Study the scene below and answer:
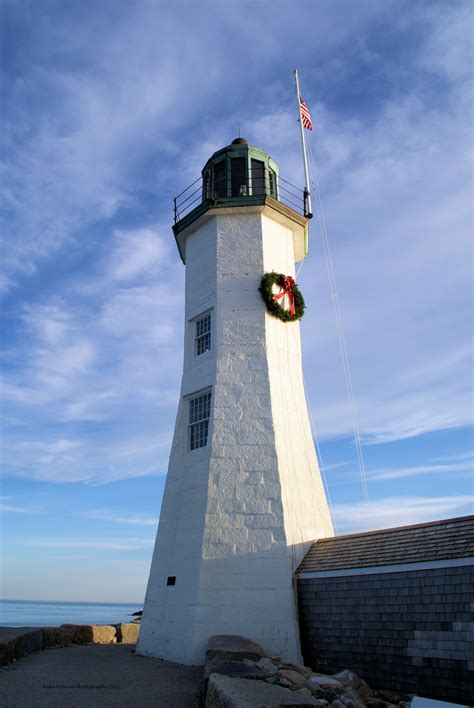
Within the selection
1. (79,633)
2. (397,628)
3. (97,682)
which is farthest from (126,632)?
(397,628)

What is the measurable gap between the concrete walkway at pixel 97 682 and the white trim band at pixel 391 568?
117 inches

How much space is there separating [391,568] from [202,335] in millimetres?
7762

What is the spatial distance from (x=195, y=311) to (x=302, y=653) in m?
8.79

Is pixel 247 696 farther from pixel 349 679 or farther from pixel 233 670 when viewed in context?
pixel 349 679

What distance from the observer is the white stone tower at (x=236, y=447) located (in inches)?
500

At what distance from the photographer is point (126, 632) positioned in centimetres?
1870

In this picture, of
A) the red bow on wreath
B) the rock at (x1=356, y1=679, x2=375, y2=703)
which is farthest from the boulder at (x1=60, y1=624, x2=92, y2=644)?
the red bow on wreath

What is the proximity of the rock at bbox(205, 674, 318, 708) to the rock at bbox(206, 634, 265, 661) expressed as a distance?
8.00 ft

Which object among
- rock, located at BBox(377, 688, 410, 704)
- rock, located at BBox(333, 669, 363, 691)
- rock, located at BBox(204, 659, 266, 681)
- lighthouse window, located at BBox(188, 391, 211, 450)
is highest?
lighthouse window, located at BBox(188, 391, 211, 450)

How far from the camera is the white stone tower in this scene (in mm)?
12711

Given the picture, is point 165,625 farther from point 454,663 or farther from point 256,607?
point 454,663

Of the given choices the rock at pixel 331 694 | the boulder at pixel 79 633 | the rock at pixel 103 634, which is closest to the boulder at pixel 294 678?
the rock at pixel 331 694

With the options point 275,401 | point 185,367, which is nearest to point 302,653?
point 275,401

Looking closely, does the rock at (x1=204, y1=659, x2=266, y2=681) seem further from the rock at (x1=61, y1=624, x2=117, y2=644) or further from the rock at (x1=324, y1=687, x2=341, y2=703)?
the rock at (x1=61, y1=624, x2=117, y2=644)
